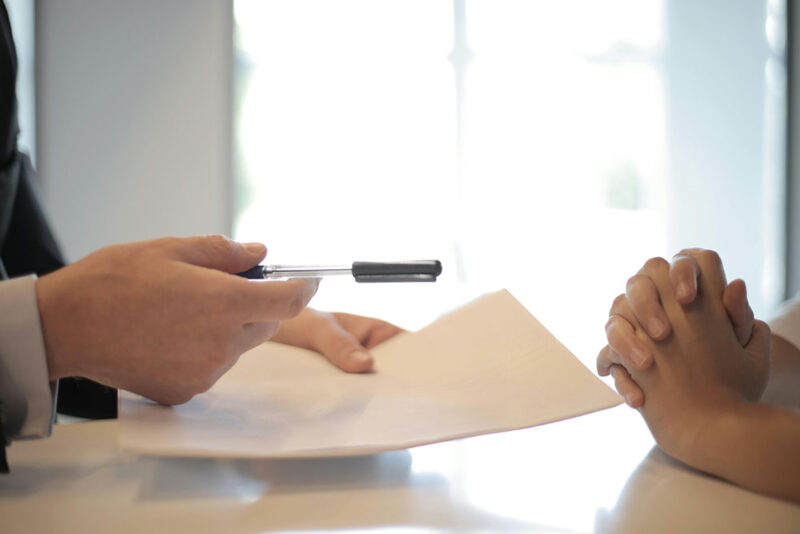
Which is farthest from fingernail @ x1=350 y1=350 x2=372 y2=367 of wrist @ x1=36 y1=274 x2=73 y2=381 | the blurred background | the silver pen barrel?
the blurred background

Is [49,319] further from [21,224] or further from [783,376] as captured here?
[783,376]

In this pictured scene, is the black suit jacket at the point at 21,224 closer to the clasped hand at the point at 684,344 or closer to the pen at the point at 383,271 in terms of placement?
the pen at the point at 383,271

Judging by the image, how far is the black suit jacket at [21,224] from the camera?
63cm

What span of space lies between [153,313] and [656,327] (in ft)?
1.01

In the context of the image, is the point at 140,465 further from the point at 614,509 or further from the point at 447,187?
the point at 447,187

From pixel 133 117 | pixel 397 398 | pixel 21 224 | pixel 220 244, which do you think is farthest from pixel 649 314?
pixel 133 117

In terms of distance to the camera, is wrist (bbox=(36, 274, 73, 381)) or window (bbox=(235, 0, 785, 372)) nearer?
wrist (bbox=(36, 274, 73, 381))

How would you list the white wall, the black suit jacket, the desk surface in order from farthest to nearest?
the white wall < the black suit jacket < the desk surface

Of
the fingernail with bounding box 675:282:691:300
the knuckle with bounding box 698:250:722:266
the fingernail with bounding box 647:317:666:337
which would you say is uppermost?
the knuckle with bounding box 698:250:722:266

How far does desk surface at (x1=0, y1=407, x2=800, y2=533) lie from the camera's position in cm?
27

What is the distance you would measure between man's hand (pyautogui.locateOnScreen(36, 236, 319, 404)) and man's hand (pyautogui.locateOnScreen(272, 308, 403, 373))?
132 mm

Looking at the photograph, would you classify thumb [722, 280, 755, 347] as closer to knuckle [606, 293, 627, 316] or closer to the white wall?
knuckle [606, 293, 627, 316]

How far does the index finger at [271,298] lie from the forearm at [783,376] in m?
0.37

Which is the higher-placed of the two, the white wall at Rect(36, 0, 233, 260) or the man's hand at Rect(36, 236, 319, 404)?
the white wall at Rect(36, 0, 233, 260)
